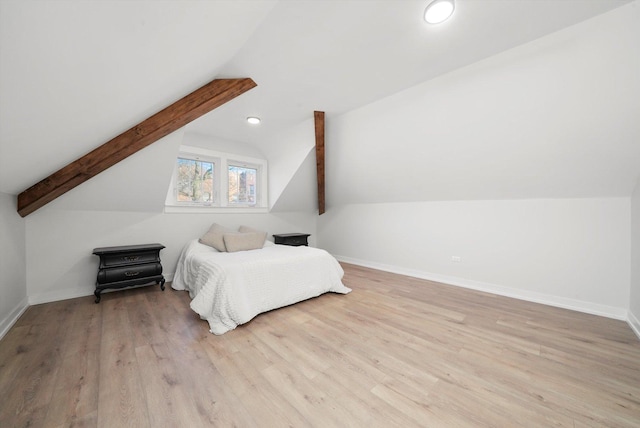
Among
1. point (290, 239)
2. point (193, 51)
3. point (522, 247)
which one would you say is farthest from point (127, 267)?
point (522, 247)

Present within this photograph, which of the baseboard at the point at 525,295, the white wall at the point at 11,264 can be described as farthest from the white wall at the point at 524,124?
the white wall at the point at 11,264

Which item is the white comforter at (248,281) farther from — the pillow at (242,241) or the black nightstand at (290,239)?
the black nightstand at (290,239)

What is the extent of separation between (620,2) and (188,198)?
16.3 feet

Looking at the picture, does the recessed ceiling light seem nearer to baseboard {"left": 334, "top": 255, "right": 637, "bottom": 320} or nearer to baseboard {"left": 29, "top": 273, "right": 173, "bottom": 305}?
baseboard {"left": 334, "top": 255, "right": 637, "bottom": 320}

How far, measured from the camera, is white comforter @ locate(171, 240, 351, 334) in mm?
2297

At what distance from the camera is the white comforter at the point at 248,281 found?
230cm

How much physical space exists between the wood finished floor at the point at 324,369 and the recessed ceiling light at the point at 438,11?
237 cm

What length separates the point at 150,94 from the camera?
1905mm

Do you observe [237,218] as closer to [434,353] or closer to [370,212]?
[370,212]

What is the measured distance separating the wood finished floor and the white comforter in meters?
0.15

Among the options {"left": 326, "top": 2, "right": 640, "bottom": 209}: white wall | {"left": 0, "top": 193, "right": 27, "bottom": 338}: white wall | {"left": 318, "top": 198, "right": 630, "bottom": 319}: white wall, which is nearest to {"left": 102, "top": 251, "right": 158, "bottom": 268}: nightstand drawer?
{"left": 0, "top": 193, "right": 27, "bottom": 338}: white wall

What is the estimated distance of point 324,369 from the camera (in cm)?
165

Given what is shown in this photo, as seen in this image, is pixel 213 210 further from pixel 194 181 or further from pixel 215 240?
pixel 215 240

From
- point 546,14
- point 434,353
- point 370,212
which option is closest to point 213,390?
point 434,353
